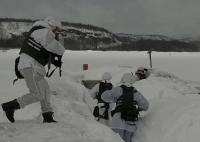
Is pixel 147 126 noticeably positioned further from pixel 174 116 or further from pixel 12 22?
pixel 12 22

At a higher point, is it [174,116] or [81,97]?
[174,116]

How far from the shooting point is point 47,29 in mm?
4234

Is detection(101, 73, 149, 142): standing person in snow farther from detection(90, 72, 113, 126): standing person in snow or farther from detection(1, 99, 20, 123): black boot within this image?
detection(1, 99, 20, 123): black boot

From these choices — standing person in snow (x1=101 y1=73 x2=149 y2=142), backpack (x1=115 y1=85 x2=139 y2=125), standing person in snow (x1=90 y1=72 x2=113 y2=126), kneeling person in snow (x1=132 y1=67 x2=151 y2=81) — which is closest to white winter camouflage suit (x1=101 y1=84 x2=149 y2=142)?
standing person in snow (x1=101 y1=73 x2=149 y2=142)

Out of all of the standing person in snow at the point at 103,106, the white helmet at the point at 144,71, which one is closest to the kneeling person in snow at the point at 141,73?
the white helmet at the point at 144,71

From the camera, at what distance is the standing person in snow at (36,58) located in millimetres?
4191

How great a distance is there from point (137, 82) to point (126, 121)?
6.07m

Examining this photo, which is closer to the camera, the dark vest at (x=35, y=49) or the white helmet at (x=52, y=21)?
the dark vest at (x=35, y=49)

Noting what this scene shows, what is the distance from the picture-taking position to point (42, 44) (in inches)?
A: 166

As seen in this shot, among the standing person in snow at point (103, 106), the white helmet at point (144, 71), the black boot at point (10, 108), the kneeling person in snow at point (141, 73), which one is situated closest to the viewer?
the black boot at point (10, 108)

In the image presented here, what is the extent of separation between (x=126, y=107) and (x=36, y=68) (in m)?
2.06

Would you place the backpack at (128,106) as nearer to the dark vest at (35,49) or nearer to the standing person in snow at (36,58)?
the standing person in snow at (36,58)

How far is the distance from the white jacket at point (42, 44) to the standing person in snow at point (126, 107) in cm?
175

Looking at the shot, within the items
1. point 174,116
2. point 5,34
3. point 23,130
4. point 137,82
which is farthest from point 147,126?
point 5,34
